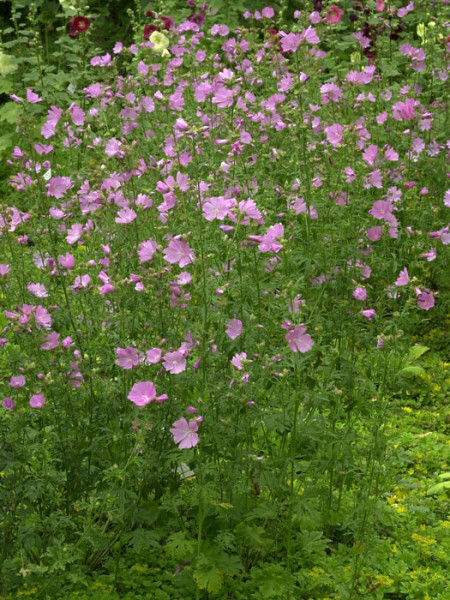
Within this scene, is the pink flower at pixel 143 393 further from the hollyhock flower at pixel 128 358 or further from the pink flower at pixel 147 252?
the pink flower at pixel 147 252

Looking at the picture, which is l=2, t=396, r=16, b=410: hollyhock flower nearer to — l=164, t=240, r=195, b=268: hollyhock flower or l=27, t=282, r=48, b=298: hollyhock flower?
l=27, t=282, r=48, b=298: hollyhock flower

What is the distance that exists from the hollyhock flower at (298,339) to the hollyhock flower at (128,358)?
0.51 meters

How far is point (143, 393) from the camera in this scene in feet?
8.67

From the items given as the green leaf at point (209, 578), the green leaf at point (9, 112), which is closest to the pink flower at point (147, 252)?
the green leaf at point (209, 578)

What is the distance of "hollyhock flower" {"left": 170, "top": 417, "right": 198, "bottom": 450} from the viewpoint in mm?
2660

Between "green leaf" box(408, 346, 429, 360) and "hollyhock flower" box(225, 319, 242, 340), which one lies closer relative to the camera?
"hollyhock flower" box(225, 319, 242, 340)

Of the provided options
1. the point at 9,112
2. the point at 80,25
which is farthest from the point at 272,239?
the point at 9,112

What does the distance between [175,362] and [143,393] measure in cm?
14

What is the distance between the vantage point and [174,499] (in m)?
2.94

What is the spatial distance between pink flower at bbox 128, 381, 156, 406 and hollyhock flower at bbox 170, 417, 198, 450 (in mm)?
122

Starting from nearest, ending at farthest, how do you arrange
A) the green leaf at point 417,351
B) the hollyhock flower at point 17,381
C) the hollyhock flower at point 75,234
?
the hollyhock flower at point 17,381
the hollyhock flower at point 75,234
the green leaf at point 417,351

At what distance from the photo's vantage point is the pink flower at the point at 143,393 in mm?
2619

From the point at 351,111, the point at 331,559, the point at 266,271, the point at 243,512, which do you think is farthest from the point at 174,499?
the point at 351,111

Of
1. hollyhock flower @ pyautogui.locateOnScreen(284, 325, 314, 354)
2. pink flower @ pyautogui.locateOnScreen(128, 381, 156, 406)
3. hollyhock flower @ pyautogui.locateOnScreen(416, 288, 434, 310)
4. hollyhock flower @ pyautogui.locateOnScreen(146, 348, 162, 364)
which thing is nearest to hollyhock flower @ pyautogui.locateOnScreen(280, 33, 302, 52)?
hollyhock flower @ pyautogui.locateOnScreen(416, 288, 434, 310)
